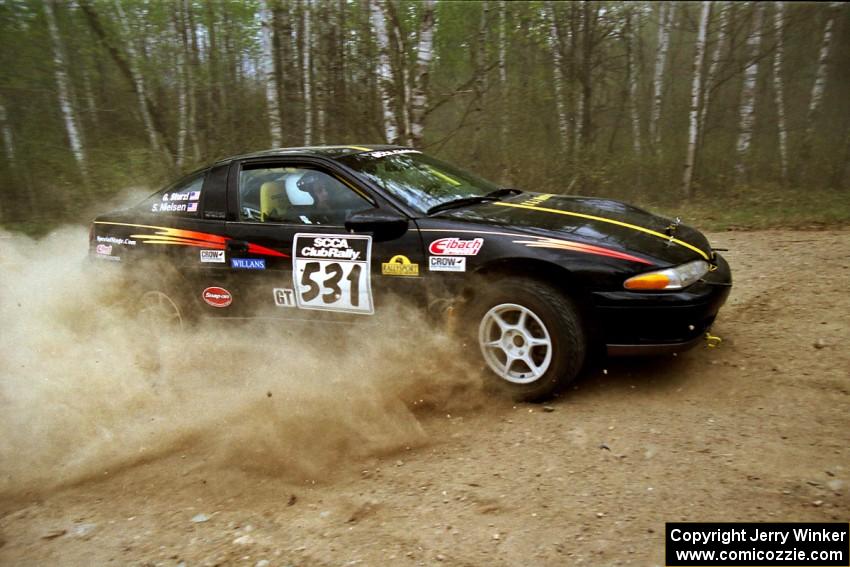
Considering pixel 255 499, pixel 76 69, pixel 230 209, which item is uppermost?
pixel 76 69

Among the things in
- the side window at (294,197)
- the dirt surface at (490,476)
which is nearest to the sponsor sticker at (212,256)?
the side window at (294,197)

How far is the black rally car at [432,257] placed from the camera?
3.62 metres

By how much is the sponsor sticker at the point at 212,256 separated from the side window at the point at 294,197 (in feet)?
1.06

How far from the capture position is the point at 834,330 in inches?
171

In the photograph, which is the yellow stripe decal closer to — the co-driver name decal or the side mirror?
the side mirror

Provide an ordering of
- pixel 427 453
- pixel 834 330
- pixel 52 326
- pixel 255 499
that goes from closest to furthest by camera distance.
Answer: pixel 255 499 < pixel 427 453 < pixel 834 330 < pixel 52 326

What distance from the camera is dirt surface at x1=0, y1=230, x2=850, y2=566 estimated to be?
8.74 ft

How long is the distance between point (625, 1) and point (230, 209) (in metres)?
10.4

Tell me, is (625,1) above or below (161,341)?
above

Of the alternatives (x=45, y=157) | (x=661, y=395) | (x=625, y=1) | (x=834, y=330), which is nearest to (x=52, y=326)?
(x=661, y=395)

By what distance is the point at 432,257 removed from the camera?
3.94m

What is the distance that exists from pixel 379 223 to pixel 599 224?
4.66 ft

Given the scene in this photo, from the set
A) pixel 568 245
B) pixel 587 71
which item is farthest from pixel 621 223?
pixel 587 71

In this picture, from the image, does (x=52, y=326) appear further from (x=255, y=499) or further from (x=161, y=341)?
(x=255, y=499)
